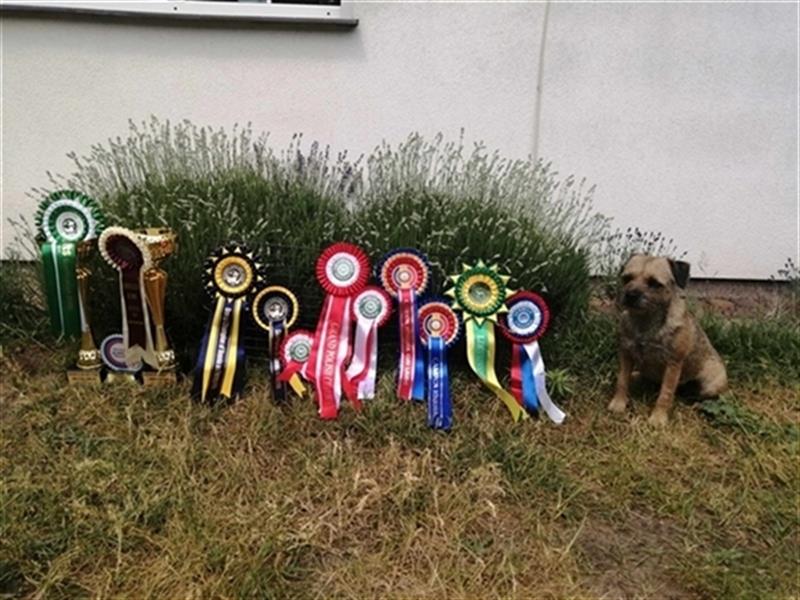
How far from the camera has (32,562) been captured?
2.04 m

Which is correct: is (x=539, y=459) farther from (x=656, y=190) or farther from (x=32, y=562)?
(x=656, y=190)

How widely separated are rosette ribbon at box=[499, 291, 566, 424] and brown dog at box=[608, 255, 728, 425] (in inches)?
14.7

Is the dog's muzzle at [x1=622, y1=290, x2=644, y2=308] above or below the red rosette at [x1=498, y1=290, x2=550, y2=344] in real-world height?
above

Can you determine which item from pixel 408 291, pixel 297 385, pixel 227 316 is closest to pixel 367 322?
pixel 408 291

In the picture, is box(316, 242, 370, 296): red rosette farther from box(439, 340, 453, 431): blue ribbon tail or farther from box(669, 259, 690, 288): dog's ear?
box(669, 259, 690, 288): dog's ear

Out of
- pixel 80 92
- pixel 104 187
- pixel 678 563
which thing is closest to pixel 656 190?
pixel 678 563

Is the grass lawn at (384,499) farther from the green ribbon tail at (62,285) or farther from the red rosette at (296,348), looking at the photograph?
the green ribbon tail at (62,285)

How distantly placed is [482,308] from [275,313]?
105cm

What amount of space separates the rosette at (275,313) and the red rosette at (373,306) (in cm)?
33

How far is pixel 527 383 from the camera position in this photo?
3.10 metres

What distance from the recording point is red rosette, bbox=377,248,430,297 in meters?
3.13

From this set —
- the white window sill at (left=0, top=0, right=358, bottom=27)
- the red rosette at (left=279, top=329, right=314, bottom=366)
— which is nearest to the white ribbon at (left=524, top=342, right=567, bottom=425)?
the red rosette at (left=279, top=329, right=314, bottom=366)

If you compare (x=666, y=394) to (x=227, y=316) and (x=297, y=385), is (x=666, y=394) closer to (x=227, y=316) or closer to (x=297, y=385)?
(x=297, y=385)

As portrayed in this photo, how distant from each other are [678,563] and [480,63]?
11.4 ft
